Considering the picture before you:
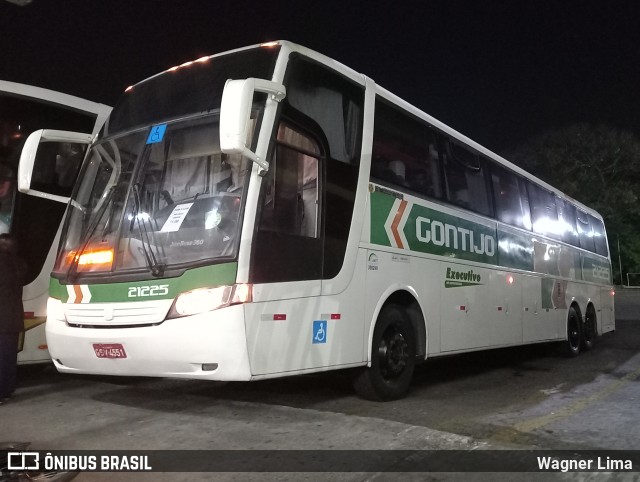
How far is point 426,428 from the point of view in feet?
16.5

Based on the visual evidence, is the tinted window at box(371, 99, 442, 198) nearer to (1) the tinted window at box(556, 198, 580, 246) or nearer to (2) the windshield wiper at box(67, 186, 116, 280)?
(2) the windshield wiper at box(67, 186, 116, 280)

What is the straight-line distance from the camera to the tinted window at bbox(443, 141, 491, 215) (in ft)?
25.6

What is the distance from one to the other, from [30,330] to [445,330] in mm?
5066

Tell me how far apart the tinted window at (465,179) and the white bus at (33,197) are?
5.02m

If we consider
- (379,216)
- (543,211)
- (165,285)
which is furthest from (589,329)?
(165,285)

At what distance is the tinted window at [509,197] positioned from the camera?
924cm

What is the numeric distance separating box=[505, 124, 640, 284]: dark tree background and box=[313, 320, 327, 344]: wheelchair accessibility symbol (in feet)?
107

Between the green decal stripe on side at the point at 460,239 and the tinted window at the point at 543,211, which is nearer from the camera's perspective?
the green decal stripe on side at the point at 460,239

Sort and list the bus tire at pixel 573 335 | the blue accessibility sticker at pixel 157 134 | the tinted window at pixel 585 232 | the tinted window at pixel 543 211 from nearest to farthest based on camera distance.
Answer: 1. the blue accessibility sticker at pixel 157 134
2. the tinted window at pixel 543 211
3. the bus tire at pixel 573 335
4. the tinted window at pixel 585 232

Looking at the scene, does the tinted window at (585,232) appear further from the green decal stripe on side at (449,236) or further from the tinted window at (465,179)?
the tinted window at (465,179)

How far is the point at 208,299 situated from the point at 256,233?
0.65 meters

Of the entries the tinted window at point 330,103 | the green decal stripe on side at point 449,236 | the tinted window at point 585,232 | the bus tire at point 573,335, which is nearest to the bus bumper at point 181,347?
the tinted window at point 330,103

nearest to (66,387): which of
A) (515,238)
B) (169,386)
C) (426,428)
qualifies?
(169,386)

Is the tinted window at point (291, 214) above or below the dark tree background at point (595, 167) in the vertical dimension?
below
